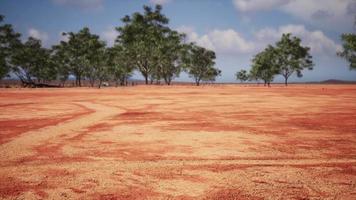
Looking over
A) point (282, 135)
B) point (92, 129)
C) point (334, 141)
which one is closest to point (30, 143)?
point (92, 129)

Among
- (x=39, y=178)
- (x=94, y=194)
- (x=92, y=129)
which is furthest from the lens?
(x=92, y=129)

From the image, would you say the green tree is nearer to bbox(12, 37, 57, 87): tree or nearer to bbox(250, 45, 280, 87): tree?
bbox(12, 37, 57, 87): tree

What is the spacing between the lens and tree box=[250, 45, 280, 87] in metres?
76.9

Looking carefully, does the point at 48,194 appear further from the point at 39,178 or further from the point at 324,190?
the point at 324,190

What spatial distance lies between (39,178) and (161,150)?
3.20 metres

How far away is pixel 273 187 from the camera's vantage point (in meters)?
5.79

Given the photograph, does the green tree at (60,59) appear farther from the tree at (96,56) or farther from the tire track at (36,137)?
the tire track at (36,137)

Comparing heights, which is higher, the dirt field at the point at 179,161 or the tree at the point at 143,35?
the tree at the point at 143,35

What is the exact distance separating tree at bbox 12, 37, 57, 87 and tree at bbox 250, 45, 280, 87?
51167 millimetres

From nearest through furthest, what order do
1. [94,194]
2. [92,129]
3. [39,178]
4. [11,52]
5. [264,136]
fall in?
[94,194] < [39,178] < [264,136] < [92,129] < [11,52]

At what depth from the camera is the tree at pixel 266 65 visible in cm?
7691

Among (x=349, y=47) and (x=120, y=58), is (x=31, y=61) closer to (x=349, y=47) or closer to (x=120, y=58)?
(x=120, y=58)

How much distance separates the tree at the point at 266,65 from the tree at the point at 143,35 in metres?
27.2

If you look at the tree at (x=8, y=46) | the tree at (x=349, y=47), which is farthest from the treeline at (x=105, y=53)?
the tree at (x=349, y=47)
